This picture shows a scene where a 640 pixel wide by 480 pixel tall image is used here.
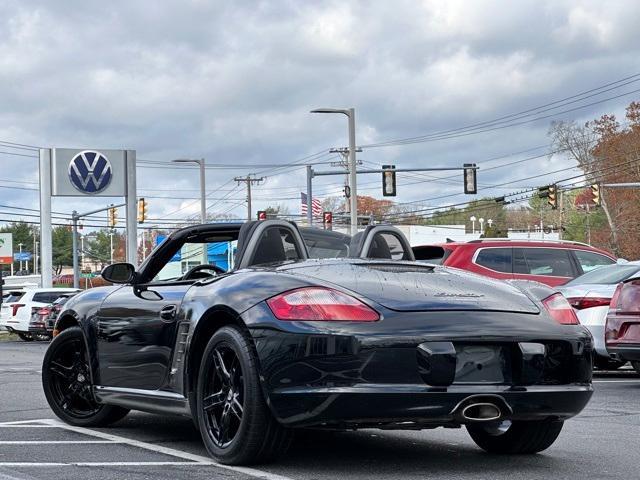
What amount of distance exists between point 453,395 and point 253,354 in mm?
988

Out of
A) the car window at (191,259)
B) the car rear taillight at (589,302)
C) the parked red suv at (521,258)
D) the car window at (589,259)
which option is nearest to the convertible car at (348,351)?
the car window at (191,259)

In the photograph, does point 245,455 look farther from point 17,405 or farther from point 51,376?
point 17,405

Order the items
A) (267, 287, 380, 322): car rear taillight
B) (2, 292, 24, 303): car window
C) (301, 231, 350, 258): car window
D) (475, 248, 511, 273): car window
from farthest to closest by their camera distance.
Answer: (2, 292, 24, 303): car window
(475, 248, 511, 273): car window
(301, 231, 350, 258): car window
(267, 287, 380, 322): car rear taillight

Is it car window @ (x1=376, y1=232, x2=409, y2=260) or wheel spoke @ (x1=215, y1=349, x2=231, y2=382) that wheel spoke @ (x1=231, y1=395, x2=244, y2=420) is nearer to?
wheel spoke @ (x1=215, y1=349, x2=231, y2=382)

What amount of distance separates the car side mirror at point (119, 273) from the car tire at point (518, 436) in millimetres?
2314

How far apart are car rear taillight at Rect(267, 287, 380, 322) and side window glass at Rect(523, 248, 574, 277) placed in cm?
1167

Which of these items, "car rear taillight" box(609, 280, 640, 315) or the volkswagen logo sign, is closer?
"car rear taillight" box(609, 280, 640, 315)

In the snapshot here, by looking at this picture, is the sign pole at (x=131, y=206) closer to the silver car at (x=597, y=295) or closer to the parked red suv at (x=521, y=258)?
the parked red suv at (x=521, y=258)

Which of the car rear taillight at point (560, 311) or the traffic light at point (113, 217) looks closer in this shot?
the car rear taillight at point (560, 311)

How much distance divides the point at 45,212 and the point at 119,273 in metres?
42.4

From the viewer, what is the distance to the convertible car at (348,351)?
17.3 ft

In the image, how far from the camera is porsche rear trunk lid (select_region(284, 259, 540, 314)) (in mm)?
5523

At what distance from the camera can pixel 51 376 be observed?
7.89 metres

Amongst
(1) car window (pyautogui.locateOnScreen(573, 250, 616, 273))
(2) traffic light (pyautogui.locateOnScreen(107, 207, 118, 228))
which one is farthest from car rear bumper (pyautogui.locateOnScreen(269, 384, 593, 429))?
(2) traffic light (pyautogui.locateOnScreen(107, 207, 118, 228))
